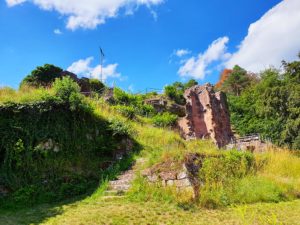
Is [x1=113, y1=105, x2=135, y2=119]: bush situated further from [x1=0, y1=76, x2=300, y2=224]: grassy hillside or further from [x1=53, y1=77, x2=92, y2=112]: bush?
[x1=53, y1=77, x2=92, y2=112]: bush

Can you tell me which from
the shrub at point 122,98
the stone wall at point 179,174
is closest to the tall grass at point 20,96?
the stone wall at point 179,174

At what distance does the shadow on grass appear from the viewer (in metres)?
7.32

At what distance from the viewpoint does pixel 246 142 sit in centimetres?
2661

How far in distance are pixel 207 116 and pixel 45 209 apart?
2298cm

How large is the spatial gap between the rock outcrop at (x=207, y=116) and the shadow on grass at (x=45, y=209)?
18257mm

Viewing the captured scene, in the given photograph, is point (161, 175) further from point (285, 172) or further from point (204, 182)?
point (285, 172)

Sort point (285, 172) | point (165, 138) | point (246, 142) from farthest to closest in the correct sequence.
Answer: point (246, 142), point (165, 138), point (285, 172)

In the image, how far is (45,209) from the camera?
820 centimetres

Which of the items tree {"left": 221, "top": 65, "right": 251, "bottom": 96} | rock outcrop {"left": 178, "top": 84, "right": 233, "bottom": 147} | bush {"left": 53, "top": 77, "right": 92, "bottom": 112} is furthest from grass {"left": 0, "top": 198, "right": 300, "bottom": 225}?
tree {"left": 221, "top": 65, "right": 251, "bottom": 96}

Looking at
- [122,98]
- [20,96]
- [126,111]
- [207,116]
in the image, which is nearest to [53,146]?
[20,96]

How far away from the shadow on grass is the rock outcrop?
719 inches

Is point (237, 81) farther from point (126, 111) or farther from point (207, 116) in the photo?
point (126, 111)

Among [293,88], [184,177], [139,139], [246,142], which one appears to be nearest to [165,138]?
[139,139]

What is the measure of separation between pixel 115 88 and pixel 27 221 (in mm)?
18148
